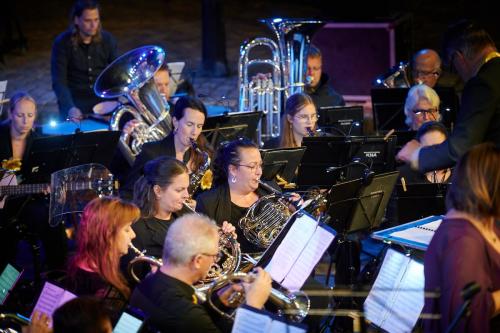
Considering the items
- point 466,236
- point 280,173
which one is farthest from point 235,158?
point 466,236

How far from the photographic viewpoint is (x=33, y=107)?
6.88 metres

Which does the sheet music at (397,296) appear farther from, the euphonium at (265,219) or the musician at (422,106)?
the musician at (422,106)

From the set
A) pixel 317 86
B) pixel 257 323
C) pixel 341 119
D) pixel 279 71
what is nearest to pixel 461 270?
pixel 257 323

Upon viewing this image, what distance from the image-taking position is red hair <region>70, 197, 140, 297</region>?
455 centimetres

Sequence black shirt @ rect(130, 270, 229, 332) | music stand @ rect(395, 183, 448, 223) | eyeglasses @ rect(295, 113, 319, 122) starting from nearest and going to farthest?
1. black shirt @ rect(130, 270, 229, 332)
2. music stand @ rect(395, 183, 448, 223)
3. eyeglasses @ rect(295, 113, 319, 122)

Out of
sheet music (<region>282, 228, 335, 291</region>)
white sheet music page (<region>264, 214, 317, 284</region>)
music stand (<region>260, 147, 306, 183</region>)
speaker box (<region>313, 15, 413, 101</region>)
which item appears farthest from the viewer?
speaker box (<region>313, 15, 413, 101</region>)

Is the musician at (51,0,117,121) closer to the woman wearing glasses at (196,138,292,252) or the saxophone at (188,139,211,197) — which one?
the saxophone at (188,139,211,197)

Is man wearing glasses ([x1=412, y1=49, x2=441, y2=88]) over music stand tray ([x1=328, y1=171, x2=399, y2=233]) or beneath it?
over

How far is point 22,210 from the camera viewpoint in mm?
6902

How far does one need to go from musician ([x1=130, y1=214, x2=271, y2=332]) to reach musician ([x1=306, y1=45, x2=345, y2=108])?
4.48 m

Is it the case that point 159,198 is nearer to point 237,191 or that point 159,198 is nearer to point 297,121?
point 237,191

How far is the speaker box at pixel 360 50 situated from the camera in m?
10.4

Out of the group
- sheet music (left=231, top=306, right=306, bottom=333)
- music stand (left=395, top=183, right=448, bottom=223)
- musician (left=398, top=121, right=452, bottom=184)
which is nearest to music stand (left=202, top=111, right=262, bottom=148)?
musician (left=398, top=121, right=452, bottom=184)

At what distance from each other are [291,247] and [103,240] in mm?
1027
